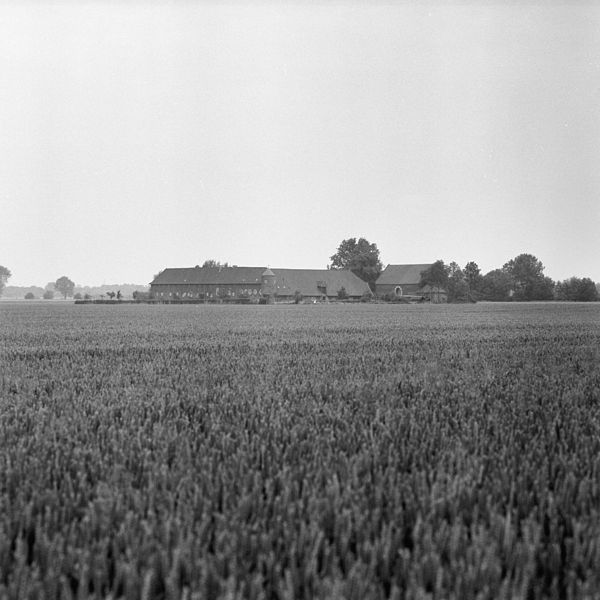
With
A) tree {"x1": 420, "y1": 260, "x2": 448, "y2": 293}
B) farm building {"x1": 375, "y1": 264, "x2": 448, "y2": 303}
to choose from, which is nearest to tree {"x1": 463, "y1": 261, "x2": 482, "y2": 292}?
tree {"x1": 420, "y1": 260, "x2": 448, "y2": 293}

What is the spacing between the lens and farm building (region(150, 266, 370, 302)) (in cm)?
11119

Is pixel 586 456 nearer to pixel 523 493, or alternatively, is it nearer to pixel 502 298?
pixel 523 493

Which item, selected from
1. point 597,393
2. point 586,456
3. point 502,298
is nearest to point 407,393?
point 597,393

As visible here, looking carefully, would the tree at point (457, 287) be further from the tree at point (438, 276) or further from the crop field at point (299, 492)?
the crop field at point (299, 492)

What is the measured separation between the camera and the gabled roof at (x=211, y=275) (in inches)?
4427

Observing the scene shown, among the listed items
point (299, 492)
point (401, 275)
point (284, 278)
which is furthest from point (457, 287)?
point (299, 492)

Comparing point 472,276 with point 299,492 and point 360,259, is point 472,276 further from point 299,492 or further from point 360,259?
point 299,492

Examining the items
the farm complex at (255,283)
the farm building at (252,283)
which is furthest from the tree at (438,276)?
the farm building at (252,283)

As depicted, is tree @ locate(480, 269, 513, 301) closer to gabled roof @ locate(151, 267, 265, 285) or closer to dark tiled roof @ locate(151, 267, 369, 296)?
dark tiled roof @ locate(151, 267, 369, 296)

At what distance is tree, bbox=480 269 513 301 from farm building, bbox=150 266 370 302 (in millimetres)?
19887

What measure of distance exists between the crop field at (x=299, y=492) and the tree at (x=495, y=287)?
10101cm

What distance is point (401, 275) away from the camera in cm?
12162

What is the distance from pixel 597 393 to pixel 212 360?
5399 mm

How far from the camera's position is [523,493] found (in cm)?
291
